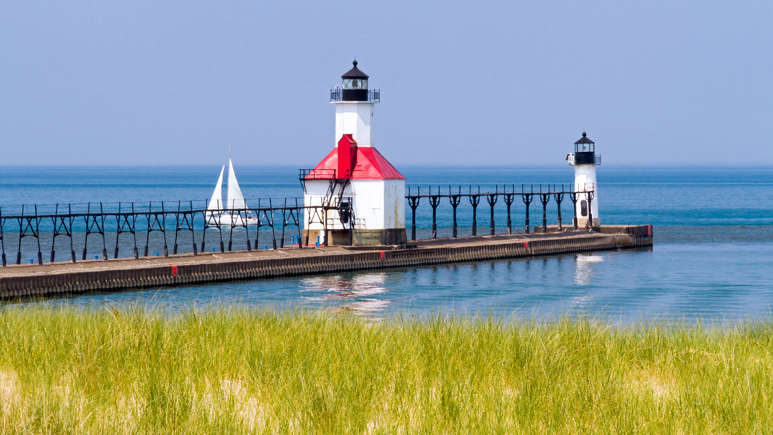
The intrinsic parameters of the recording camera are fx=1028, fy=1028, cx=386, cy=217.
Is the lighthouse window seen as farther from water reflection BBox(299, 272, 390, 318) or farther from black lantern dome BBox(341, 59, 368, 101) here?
water reflection BBox(299, 272, 390, 318)

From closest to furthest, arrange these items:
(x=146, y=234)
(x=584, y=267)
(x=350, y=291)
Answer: (x=350, y=291) → (x=584, y=267) → (x=146, y=234)

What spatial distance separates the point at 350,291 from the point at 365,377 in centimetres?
3775

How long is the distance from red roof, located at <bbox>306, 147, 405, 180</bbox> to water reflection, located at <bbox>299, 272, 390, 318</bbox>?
21.5 feet

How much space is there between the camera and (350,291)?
173 feet

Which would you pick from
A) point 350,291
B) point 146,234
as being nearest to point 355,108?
point 350,291

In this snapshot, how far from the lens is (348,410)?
1372 centimetres

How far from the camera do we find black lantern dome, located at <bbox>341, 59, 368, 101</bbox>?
6556 centimetres

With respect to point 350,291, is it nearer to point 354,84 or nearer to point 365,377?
point 354,84

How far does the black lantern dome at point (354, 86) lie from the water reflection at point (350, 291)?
466 inches

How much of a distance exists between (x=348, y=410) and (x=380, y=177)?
1981 inches

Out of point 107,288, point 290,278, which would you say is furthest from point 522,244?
point 107,288

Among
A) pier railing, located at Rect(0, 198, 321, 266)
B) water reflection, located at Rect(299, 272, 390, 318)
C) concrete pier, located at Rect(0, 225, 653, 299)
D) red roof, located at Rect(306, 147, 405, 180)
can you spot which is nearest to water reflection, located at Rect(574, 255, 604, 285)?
concrete pier, located at Rect(0, 225, 653, 299)

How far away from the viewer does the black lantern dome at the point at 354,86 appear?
65.6 metres

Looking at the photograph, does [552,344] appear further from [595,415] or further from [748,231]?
[748,231]
